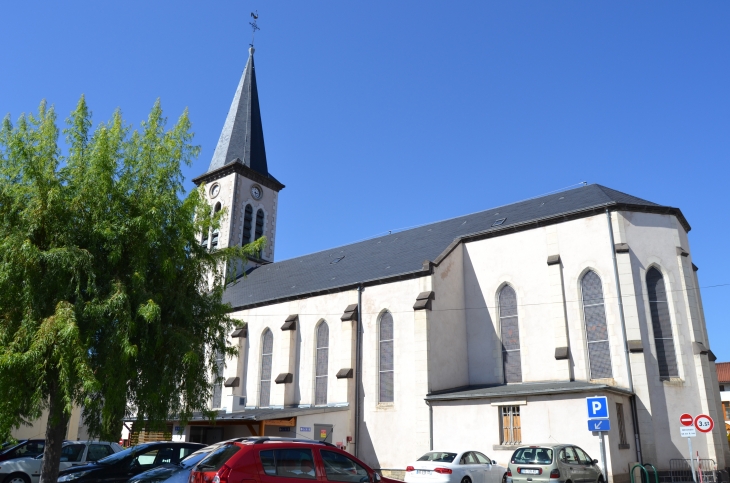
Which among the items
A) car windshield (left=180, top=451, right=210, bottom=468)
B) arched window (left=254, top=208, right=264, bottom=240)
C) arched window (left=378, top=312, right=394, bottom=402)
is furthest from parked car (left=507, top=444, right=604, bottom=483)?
arched window (left=254, top=208, right=264, bottom=240)

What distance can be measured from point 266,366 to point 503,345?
12274mm

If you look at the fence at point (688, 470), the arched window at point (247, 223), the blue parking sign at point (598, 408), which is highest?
the arched window at point (247, 223)

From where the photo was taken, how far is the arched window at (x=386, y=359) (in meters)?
23.6

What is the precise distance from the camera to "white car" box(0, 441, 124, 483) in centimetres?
1423

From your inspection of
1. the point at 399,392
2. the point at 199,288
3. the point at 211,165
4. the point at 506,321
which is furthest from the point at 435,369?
the point at 211,165

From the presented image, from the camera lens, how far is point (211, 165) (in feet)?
143

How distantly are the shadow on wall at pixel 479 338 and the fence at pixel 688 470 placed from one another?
6.42m

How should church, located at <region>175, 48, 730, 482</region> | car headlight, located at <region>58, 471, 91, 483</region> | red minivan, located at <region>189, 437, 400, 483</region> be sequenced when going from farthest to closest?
1. church, located at <region>175, 48, 730, 482</region>
2. car headlight, located at <region>58, 471, 91, 483</region>
3. red minivan, located at <region>189, 437, 400, 483</region>

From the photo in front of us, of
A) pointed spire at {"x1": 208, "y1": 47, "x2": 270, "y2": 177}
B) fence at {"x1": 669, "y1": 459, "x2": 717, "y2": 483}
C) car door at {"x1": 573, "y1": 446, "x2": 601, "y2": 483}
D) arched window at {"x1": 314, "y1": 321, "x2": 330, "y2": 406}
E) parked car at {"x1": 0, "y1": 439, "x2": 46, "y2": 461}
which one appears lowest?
fence at {"x1": 669, "y1": 459, "x2": 717, "y2": 483}

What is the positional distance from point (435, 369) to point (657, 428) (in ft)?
25.6

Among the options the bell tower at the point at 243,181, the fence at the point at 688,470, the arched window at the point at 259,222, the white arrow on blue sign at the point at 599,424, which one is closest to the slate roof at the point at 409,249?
the bell tower at the point at 243,181

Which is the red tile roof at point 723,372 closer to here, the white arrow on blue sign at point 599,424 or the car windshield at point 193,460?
the white arrow on blue sign at point 599,424

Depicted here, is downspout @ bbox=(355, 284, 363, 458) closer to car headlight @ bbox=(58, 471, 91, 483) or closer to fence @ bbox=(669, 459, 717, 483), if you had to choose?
fence @ bbox=(669, 459, 717, 483)

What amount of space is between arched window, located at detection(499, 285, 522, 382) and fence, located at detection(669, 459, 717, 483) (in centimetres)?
574
